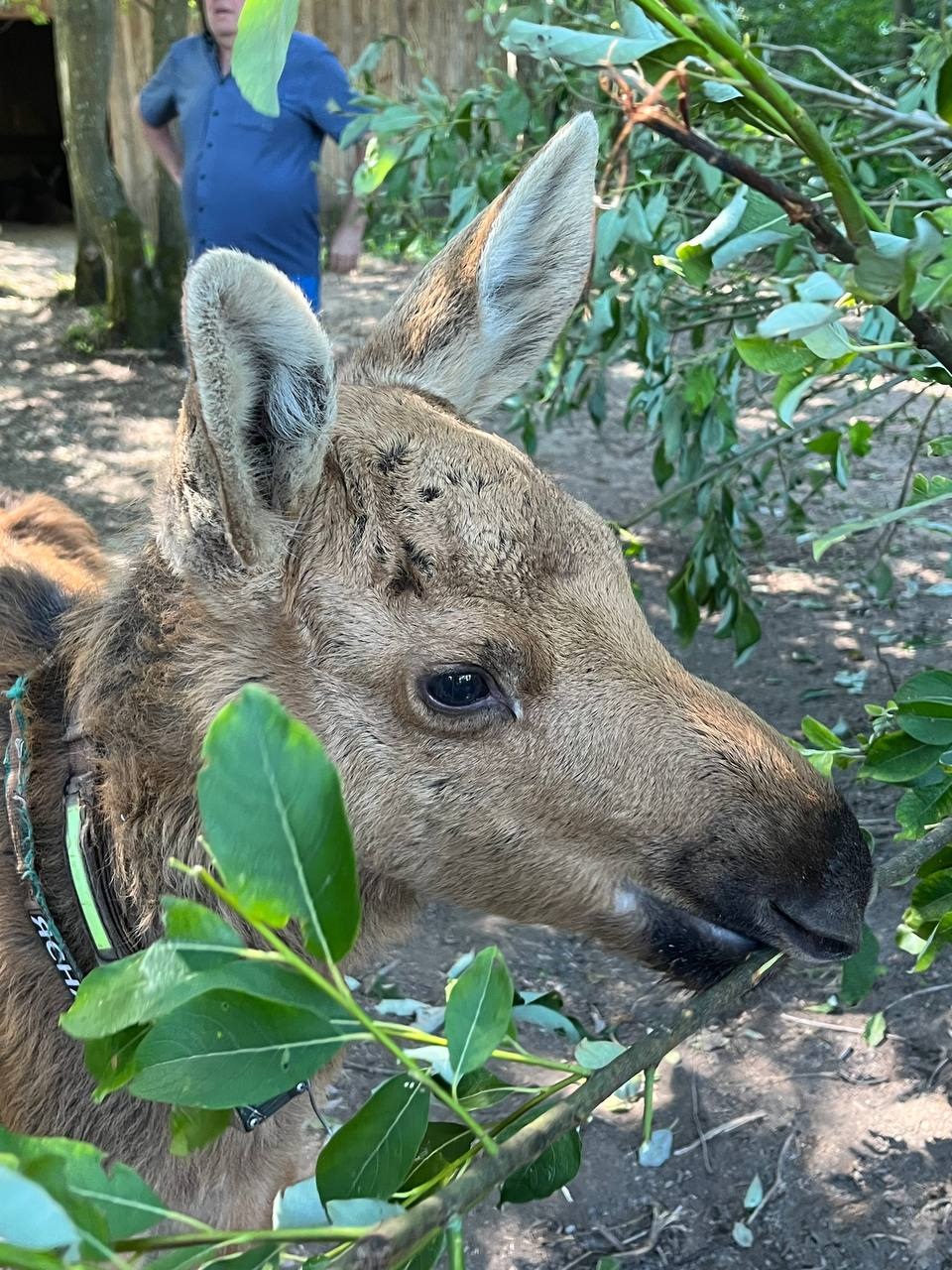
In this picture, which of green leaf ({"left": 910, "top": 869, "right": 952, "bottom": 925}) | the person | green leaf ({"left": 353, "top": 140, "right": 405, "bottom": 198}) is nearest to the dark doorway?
the person

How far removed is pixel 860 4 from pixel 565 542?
2364cm

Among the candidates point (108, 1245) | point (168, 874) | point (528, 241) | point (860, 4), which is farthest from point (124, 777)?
point (860, 4)

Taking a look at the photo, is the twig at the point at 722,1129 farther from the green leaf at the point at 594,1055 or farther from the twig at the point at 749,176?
the twig at the point at 749,176

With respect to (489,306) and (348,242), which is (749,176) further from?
(348,242)

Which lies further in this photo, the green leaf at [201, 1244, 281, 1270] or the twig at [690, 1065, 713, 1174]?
the twig at [690, 1065, 713, 1174]

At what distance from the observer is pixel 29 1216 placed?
1050 millimetres

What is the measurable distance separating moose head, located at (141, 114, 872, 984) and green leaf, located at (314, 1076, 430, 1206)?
779 mm

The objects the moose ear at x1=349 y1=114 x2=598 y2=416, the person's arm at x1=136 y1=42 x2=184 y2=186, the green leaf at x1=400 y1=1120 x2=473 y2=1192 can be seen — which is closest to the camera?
the green leaf at x1=400 y1=1120 x2=473 y2=1192

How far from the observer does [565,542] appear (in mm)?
2326

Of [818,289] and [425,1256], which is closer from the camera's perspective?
[425,1256]

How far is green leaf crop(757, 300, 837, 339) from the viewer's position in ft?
5.21

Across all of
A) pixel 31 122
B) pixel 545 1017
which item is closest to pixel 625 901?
pixel 545 1017

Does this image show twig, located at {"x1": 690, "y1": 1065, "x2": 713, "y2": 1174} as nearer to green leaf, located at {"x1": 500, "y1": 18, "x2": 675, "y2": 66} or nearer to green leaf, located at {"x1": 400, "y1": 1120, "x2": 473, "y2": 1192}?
green leaf, located at {"x1": 400, "y1": 1120, "x2": 473, "y2": 1192}

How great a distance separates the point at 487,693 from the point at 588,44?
1114 millimetres
